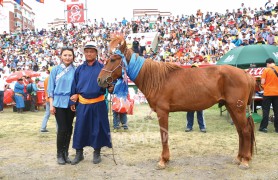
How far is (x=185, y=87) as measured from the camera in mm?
4441

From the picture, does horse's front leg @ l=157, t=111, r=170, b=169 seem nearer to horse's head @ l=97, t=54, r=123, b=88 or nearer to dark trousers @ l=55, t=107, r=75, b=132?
horse's head @ l=97, t=54, r=123, b=88

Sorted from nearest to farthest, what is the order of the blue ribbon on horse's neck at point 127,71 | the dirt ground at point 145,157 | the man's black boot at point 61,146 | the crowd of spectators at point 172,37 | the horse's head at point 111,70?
the dirt ground at point 145,157 < the horse's head at point 111,70 < the blue ribbon on horse's neck at point 127,71 < the man's black boot at point 61,146 < the crowd of spectators at point 172,37

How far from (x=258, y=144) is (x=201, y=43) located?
1515cm

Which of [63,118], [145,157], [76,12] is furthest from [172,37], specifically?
[76,12]

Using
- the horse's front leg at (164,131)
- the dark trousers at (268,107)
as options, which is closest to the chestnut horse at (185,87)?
the horse's front leg at (164,131)

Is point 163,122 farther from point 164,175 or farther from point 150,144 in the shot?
point 150,144

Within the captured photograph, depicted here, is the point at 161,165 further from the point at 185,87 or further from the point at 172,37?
the point at 172,37

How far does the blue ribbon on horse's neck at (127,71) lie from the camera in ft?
14.4

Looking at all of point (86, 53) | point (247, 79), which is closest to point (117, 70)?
point (86, 53)

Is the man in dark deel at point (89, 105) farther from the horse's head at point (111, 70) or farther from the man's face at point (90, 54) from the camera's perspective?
the horse's head at point (111, 70)

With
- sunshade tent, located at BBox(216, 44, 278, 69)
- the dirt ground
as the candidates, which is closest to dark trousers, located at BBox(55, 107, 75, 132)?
the dirt ground

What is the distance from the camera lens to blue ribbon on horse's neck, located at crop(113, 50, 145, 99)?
173 inches

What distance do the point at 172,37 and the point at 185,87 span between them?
1936cm

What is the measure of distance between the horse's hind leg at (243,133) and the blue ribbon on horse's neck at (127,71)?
1.63 metres
